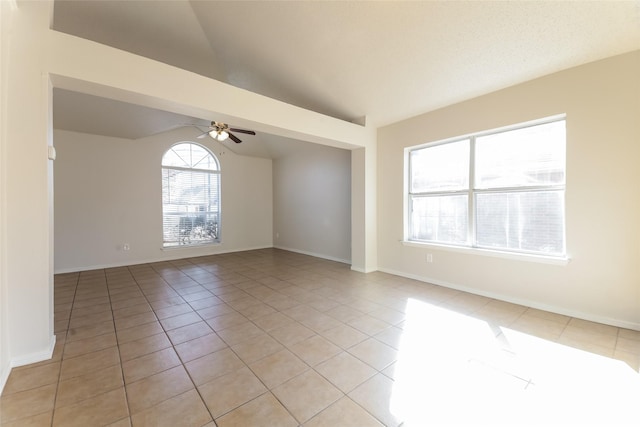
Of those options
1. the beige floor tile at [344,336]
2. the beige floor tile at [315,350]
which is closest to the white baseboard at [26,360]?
the beige floor tile at [315,350]

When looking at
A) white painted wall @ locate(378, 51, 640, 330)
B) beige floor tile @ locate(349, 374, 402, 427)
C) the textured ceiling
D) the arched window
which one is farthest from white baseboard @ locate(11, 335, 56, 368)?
white painted wall @ locate(378, 51, 640, 330)

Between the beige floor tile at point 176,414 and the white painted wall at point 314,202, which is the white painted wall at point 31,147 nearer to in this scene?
the beige floor tile at point 176,414

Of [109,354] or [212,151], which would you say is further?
[212,151]

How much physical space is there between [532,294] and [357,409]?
2.62 metres

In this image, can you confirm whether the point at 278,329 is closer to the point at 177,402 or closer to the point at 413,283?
the point at 177,402

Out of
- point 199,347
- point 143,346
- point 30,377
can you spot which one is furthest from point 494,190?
point 30,377

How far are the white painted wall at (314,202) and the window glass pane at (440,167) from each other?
4.90 ft

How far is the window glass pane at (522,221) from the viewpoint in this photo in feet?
9.29

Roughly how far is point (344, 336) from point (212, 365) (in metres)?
1.10

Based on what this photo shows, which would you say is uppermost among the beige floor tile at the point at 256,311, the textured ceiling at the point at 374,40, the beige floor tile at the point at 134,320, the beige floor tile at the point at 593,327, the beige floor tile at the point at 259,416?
the textured ceiling at the point at 374,40

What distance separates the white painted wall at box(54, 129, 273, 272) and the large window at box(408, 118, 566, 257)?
4977 millimetres

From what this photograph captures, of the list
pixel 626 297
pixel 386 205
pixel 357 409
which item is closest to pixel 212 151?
pixel 386 205

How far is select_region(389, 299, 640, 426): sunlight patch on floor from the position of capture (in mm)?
1443

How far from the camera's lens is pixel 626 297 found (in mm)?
2398
